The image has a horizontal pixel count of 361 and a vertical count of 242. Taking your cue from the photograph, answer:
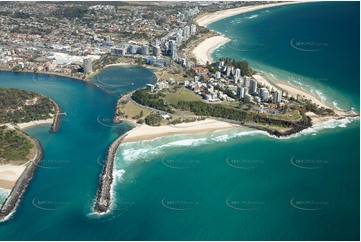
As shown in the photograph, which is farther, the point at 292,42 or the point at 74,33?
the point at 74,33

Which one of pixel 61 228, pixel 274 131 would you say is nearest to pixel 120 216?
pixel 61 228

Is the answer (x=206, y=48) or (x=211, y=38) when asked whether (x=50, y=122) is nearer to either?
(x=206, y=48)

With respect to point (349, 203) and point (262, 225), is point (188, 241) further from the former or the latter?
point (349, 203)

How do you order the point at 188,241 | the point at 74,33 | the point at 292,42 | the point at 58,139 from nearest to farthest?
1. the point at 188,241
2. the point at 58,139
3. the point at 292,42
4. the point at 74,33

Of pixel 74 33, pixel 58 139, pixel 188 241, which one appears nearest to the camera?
pixel 188 241

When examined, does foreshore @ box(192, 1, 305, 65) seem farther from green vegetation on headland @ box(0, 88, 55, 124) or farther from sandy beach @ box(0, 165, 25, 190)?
sandy beach @ box(0, 165, 25, 190)

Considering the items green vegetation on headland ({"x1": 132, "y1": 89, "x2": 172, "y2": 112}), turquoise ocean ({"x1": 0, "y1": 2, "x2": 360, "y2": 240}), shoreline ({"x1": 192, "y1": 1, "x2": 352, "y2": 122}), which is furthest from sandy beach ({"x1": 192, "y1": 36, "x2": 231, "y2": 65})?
turquoise ocean ({"x1": 0, "y1": 2, "x2": 360, "y2": 240})

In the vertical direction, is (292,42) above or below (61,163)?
above
